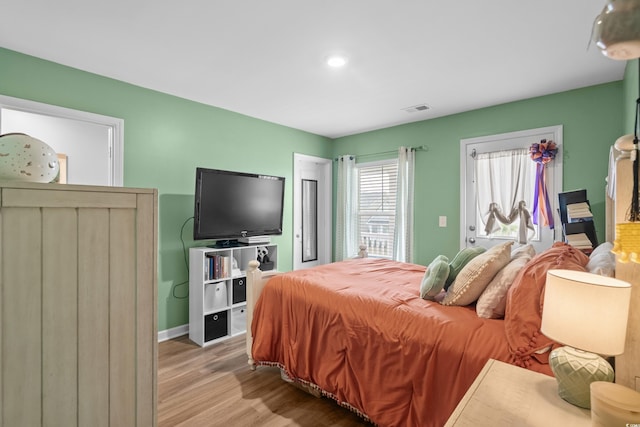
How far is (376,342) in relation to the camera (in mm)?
1884

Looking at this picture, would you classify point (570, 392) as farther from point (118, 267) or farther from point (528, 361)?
point (118, 267)

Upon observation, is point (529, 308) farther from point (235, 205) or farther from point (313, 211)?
point (313, 211)

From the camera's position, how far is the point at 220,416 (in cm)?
212

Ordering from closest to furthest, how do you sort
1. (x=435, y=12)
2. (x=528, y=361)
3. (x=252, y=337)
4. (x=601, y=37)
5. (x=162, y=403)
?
1. (x=601, y=37)
2. (x=528, y=361)
3. (x=435, y=12)
4. (x=162, y=403)
5. (x=252, y=337)

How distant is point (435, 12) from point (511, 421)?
2127 millimetres

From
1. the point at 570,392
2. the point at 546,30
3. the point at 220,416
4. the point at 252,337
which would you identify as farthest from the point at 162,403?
the point at 546,30

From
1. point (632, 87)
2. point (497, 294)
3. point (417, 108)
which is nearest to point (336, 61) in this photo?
point (417, 108)

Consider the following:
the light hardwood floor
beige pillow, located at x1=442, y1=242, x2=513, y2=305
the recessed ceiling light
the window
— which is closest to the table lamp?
beige pillow, located at x1=442, y1=242, x2=513, y2=305

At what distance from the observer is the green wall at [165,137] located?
104 inches

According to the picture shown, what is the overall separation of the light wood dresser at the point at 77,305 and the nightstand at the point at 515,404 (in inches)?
47.0

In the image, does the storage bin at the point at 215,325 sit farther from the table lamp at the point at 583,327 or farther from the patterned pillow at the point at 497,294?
the table lamp at the point at 583,327

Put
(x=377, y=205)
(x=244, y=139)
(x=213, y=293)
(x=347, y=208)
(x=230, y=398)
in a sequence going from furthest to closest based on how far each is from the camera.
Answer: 1. (x=347, y=208)
2. (x=377, y=205)
3. (x=244, y=139)
4. (x=213, y=293)
5. (x=230, y=398)

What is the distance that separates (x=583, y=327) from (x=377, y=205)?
3.79 metres

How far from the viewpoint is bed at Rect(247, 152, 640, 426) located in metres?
1.48
